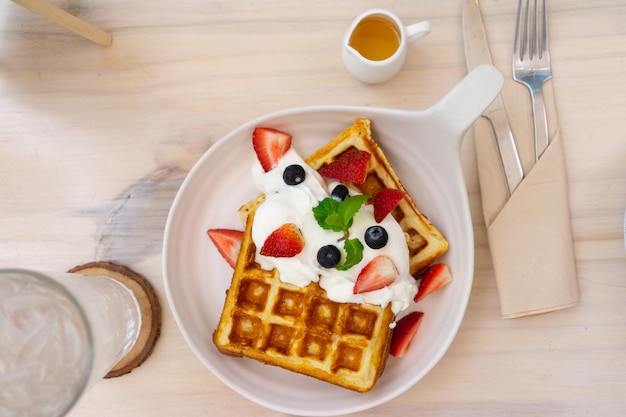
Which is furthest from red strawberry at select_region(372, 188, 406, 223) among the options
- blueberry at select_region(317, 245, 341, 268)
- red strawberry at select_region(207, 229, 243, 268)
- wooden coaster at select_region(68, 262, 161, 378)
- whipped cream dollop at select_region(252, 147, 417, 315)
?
wooden coaster at select_region(68, 262, 161, 378)

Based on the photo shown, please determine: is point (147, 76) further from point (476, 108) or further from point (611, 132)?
point (611, 132)

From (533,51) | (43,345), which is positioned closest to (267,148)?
(43,345)

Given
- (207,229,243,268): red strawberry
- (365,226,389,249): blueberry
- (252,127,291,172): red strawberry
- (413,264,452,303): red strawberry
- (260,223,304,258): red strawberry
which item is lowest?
(413,264,452,303): red strawberry

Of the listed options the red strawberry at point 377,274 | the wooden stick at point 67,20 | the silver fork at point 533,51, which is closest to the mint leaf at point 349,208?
the red strawberry at point 377,274

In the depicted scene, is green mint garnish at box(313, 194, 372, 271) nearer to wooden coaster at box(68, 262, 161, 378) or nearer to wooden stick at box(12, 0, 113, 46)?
wooden coaster at box(68, 262, 161, 378)

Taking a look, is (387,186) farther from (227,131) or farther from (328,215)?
(227,131)

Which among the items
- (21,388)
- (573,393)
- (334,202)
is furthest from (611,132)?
(21,388)
